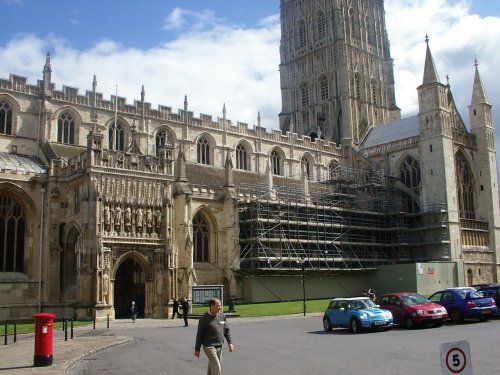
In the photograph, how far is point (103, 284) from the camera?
108ft

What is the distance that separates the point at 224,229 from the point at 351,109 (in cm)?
2838

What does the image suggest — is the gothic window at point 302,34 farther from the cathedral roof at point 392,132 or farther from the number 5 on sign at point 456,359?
the number 5 on sign at point 456,359

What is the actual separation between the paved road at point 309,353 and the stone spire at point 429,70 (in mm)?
37625

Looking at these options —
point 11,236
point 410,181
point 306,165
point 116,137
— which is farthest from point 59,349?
point 410,181

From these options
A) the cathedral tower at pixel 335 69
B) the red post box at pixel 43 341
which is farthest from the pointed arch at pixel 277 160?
the red post box at pixel 43 341

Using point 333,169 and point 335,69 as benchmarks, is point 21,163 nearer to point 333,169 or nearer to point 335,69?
point 333,169

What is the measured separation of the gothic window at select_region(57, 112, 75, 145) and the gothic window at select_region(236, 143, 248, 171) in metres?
16.0

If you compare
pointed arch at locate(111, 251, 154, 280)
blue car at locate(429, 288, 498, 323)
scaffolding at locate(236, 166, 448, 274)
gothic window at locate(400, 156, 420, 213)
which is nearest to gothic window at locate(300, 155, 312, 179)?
scaffolding at locate(236, 166, 448, 274)

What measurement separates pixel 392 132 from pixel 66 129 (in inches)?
1386

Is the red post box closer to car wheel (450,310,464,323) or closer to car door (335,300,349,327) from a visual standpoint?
car door (335,300,349,327)

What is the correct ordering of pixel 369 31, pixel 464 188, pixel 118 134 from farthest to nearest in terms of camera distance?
1. pixel 369 31
2. pixel 464 188
3. pixel 118 134

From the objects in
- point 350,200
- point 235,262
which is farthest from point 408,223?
point 235,262

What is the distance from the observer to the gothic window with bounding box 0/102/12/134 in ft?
131

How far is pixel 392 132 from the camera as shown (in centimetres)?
6312
